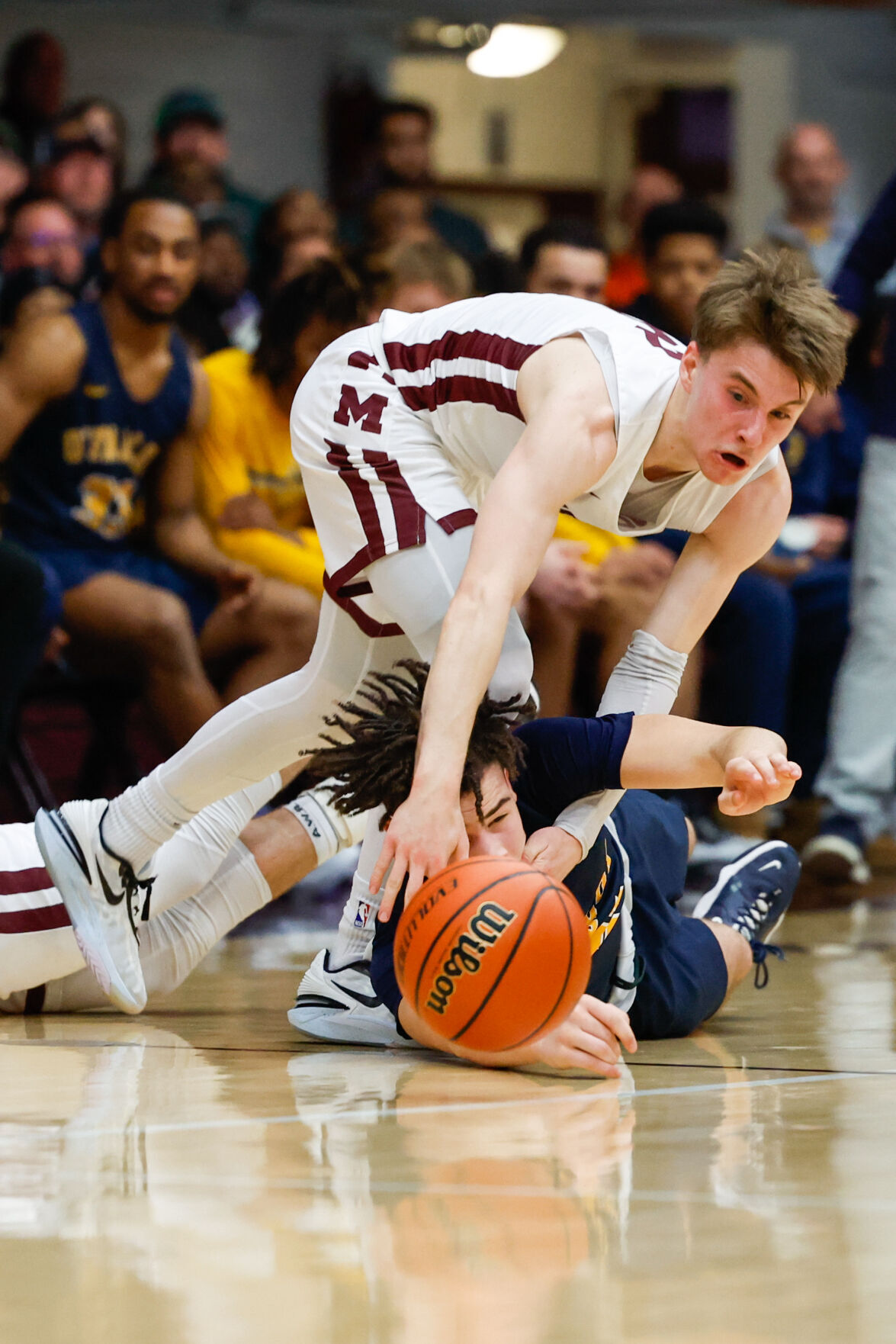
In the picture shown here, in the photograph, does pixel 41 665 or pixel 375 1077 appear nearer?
pixel 375 1077

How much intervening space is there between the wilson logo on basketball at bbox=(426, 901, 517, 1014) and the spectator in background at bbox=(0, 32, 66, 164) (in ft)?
21.4

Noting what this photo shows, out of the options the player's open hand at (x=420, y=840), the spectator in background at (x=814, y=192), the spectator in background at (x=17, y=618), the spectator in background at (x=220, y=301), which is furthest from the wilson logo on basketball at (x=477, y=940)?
the spectator in background at (x=814, y=192)

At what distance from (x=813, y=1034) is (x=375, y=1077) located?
2.58 ft

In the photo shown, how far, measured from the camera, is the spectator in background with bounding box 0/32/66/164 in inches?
313

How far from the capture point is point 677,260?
5957mm

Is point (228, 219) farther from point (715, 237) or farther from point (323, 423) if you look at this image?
point (323, 423)

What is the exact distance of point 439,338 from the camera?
2998 millimetres

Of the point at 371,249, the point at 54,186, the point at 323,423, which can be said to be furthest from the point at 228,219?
the point at 323,423

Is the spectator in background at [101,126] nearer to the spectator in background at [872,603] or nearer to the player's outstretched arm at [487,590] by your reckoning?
the spectator in background at [872,603]

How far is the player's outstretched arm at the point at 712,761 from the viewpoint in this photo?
90.8 inches

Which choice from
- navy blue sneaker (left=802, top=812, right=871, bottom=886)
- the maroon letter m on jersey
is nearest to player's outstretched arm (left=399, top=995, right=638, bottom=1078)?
the maroon letter m on jersey

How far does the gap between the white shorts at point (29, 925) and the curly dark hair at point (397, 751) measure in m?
0.57

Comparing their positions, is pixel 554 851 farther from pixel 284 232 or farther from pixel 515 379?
pixel 284 232

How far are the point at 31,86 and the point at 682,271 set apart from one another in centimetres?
365
